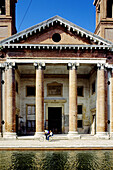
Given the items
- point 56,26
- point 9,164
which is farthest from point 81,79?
point 9,164

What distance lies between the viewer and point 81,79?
111 feet

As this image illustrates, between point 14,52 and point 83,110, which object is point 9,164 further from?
point 83,110

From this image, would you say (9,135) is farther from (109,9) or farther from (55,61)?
(109,9)

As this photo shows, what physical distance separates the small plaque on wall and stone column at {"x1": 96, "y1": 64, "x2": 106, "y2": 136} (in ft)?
A: 26.2

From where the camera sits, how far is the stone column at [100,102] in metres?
26.3

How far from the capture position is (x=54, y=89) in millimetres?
33500

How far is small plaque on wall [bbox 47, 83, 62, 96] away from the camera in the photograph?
33.4 meters

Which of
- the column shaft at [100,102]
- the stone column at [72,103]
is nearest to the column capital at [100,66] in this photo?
the column shaft at [100,102]

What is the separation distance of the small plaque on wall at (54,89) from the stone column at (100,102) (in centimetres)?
799

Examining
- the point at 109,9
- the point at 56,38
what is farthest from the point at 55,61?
the point at 109,9

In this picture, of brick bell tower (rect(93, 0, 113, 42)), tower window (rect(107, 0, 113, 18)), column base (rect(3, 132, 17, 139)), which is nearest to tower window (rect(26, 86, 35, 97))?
column base (rect(3, 132, 17, 139))

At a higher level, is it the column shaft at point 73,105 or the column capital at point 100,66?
the column capital at point 100,66

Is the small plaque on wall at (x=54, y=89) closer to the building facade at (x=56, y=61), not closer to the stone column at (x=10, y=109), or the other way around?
the building facade at (x=56, y=61)

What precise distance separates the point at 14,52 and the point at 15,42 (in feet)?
3.68
